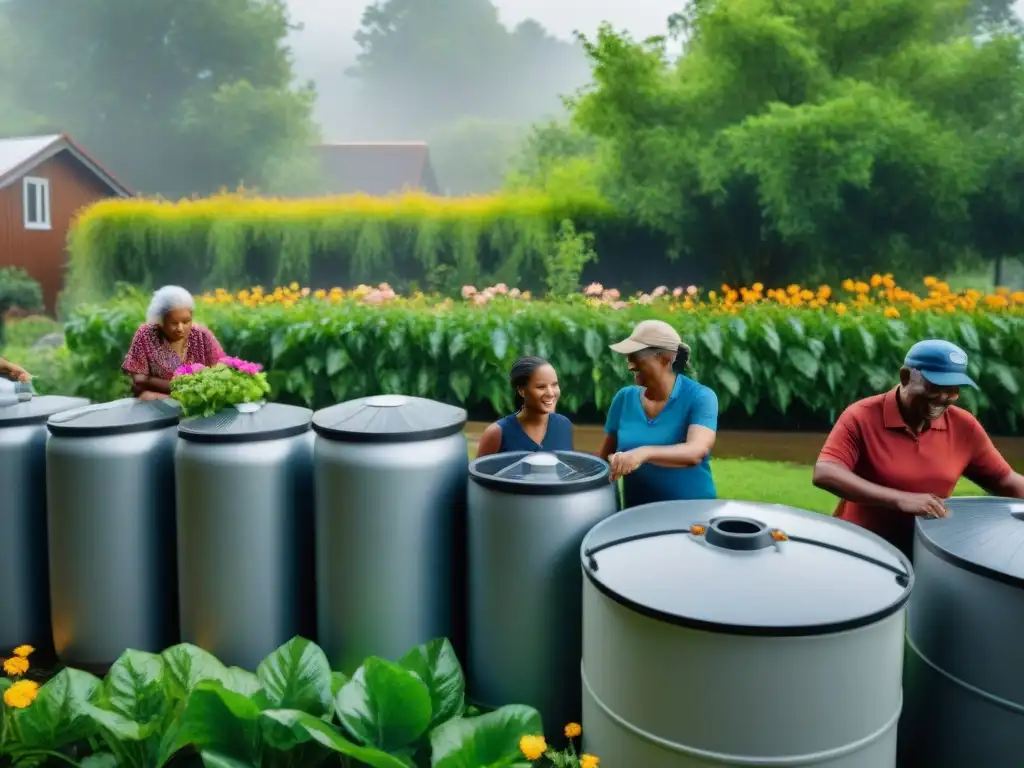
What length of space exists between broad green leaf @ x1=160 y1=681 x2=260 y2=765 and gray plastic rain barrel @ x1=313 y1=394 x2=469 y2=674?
55cm

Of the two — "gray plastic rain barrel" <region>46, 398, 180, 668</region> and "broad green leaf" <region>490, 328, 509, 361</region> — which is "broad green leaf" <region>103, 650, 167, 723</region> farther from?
"broad green leaf" <region>490, 328, 509, 361</region>

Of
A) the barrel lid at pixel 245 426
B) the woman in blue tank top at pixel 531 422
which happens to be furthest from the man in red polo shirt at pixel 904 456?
the barrel lid at pixel 245 426

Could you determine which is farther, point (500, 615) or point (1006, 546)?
point (500, 615)

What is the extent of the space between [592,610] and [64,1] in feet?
164

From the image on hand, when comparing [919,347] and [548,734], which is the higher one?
[919,347]

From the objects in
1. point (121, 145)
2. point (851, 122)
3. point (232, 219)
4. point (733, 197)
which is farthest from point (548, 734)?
point (121, 145)

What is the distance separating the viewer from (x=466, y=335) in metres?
8.05

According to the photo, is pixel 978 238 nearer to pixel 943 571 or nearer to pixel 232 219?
pixel 232 219

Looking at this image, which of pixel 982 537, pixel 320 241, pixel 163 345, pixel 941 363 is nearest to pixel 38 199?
pixel 320 241

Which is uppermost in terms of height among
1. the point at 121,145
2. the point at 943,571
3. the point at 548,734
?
the point at 121,145

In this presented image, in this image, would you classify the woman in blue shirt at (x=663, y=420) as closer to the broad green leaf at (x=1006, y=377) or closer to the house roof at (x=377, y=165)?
the broad green leaf at (x=1006, y=377)

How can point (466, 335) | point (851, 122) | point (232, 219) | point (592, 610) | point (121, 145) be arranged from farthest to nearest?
point (121, 145), point (232, 219), point (851, 122), point (466, 335), point (592, 610)

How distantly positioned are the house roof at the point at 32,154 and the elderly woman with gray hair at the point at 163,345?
21202 millimetres

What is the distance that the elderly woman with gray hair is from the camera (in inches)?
169
